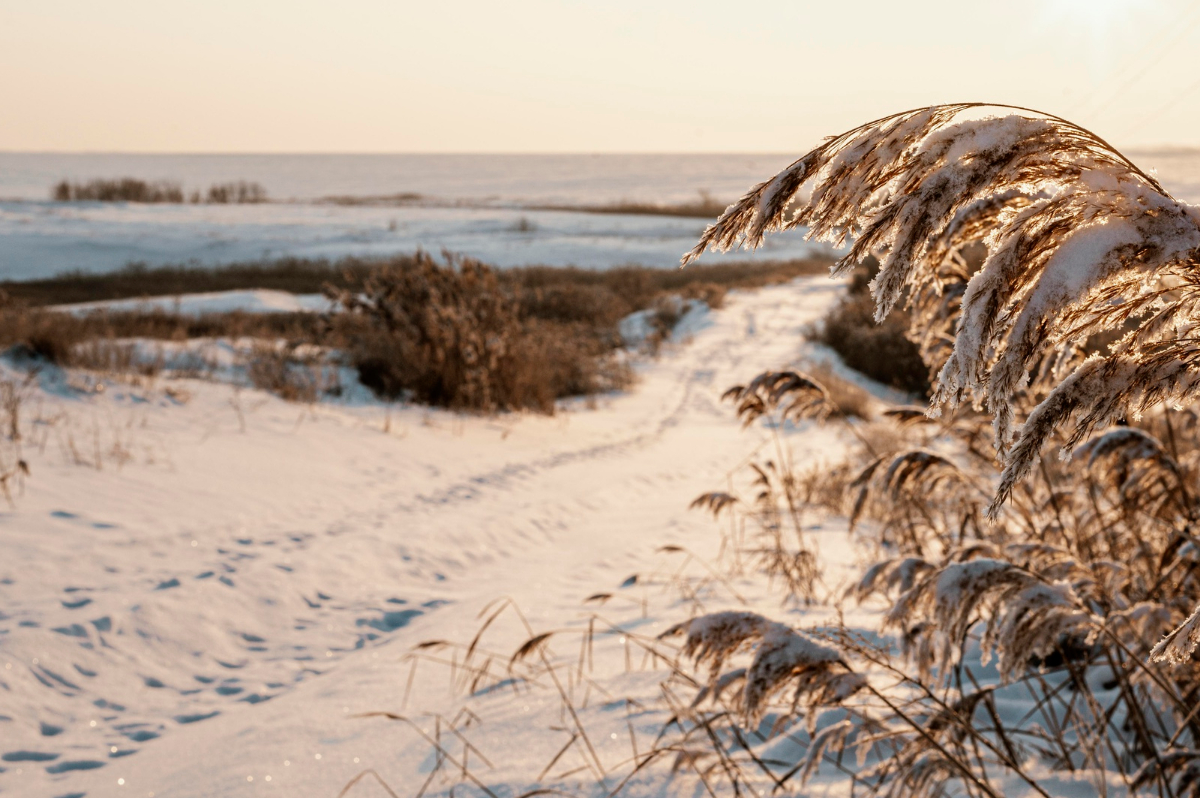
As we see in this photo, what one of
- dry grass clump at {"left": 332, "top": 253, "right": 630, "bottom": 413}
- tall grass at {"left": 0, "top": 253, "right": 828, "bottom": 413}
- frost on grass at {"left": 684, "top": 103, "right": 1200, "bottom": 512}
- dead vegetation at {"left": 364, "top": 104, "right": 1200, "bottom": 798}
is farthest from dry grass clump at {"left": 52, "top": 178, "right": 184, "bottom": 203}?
frost on grass at {"left": 684, "top": 103, "right": 1200, "bottom": 512}

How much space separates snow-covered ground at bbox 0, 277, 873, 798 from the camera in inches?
104

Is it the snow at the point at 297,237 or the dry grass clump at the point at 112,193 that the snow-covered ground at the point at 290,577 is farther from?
the dry grass clump at the point at 112,193

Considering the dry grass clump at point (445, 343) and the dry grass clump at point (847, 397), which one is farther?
the dry grass clump at point (847, 397)

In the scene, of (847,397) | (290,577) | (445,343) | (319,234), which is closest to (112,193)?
(319,234)

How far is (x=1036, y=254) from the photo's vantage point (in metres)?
0.85

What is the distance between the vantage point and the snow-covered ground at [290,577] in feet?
8.66

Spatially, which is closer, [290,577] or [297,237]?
A: [290,577]

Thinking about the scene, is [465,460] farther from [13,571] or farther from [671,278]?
[671,278]

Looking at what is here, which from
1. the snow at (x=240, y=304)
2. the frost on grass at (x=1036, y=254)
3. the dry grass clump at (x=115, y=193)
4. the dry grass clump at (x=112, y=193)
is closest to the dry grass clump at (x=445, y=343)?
the snow at (x=240, y=304)

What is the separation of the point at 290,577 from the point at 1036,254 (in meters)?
4.35

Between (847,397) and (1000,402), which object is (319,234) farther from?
(1000,402)

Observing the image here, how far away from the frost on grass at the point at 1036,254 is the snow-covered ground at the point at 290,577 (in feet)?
5.49

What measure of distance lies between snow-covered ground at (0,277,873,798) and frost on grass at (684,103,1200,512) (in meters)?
1.67

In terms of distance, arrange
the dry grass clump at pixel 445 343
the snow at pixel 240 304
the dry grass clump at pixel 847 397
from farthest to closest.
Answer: the snow at pixel 240 304 → the dry grass clump at pixel 847 397 → the dry grass clump at pixel 445 343
